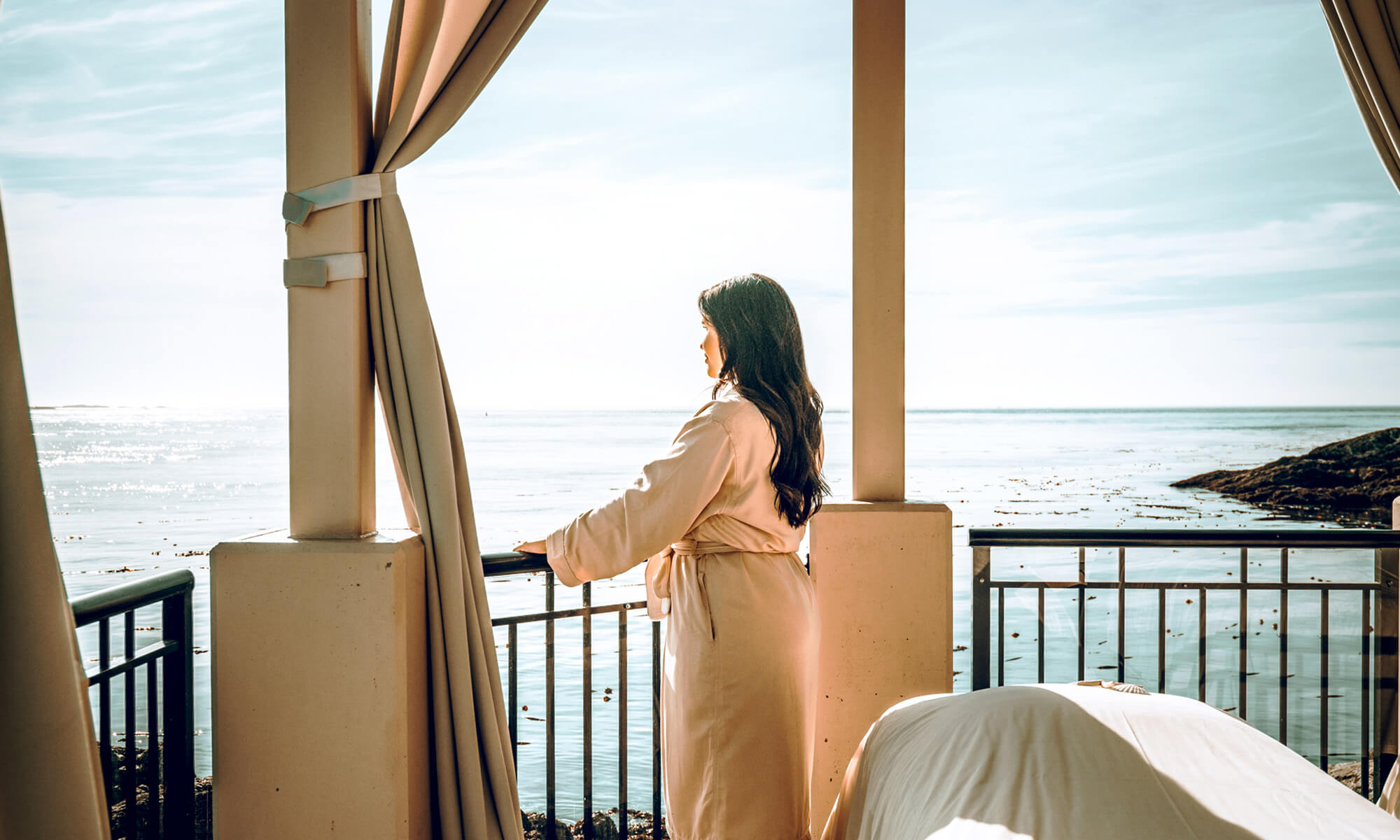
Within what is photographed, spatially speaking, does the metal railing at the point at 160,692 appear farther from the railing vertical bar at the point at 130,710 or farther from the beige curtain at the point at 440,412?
the beige curtain at the point at 440,412

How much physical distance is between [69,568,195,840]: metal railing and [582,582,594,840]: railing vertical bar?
934 mm

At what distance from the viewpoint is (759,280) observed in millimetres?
1986

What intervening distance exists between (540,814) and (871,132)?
13.6 feet

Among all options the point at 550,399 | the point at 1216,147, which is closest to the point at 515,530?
the point at 550,399

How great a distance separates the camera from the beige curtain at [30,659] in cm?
81

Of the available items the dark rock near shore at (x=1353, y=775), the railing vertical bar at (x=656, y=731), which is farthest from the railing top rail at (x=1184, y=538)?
the railing vertical bar at (x=656, y=731)

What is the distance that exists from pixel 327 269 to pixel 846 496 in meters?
1.86

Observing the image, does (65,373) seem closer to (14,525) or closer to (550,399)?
(550,399)

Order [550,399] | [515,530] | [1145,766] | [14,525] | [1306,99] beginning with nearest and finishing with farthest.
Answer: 1. [14,525]
2. [1145,766]
3. [515,530]
4. [1306,99]
5. [550,399]

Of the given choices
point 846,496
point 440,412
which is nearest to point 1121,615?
point 846,496

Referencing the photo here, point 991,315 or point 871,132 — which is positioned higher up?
point 991,315

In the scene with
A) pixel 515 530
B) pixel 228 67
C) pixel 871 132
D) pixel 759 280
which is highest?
pixel 228 67

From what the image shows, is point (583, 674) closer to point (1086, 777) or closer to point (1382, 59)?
point (1086, 777)

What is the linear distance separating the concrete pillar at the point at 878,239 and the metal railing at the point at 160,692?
5.72ft
